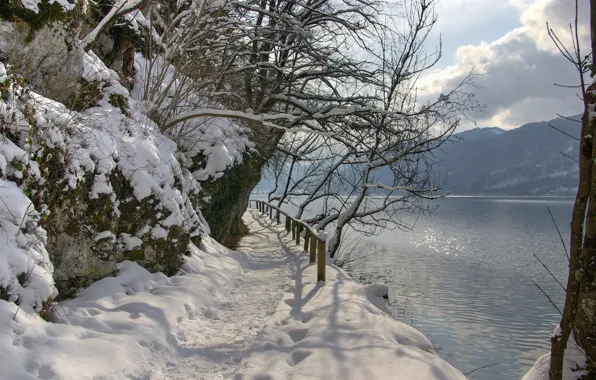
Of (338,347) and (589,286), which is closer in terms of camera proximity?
(589,286)

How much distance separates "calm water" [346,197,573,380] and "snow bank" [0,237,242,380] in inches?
270

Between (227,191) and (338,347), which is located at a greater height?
(227,191)

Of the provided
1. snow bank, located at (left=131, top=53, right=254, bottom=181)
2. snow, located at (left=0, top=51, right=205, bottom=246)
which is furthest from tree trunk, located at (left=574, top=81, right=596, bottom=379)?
snow bank, located at (left=131, top=53, right=254, bottom=181)

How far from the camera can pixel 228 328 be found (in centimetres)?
504

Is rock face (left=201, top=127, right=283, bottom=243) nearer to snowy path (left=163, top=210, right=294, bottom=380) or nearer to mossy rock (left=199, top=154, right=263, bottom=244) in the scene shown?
mossy rock (left=199, top=154, right=263, bottom=244)

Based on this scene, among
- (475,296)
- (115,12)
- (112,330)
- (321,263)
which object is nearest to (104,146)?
(115,12)

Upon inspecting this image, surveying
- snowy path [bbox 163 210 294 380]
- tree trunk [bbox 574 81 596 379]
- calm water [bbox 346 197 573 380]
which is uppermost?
tree trunk [bbox 574 81 596 379]

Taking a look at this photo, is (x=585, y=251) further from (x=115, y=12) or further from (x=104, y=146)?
(x=115, y=12)

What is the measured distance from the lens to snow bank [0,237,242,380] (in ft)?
9.49

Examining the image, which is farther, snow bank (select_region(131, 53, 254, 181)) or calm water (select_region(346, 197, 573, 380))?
calm water (select_region(346, 197, 573, 380))

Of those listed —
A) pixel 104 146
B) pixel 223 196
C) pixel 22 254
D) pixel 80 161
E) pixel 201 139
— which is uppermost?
pixel 201 139

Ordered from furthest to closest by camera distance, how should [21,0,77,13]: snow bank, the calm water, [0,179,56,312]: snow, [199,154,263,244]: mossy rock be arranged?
[199,154,263,244]: mossy rock, the calm water, [21,0,77,13]: snow bank, [0,179,56,312]: snow

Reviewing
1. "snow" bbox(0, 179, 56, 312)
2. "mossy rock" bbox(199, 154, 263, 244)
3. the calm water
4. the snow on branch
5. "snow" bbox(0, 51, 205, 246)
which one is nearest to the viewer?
"snow" bbox(0, 179, 56, 312)

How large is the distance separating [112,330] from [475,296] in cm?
1558
